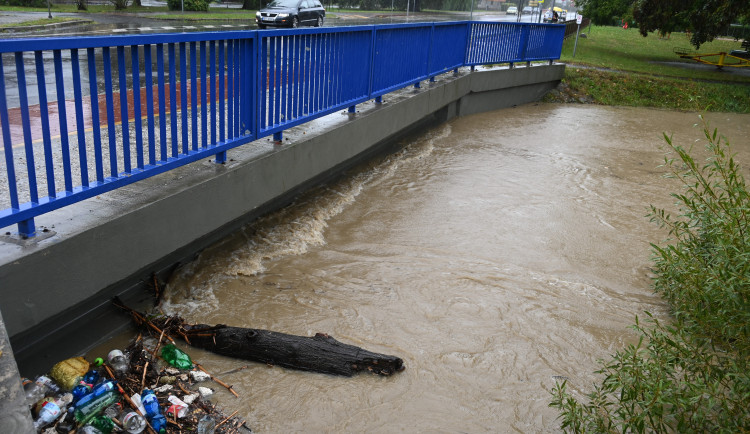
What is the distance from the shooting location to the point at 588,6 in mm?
27703

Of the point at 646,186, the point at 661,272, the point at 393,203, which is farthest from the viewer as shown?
the point at 646,186

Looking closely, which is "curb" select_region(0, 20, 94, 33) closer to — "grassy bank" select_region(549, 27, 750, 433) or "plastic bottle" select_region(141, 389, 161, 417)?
"plastic bottle" select_region(141, 389, 161, 417)

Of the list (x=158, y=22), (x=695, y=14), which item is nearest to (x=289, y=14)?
(x=158, y=22)

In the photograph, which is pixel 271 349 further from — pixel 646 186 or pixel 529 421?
pixel 646 186

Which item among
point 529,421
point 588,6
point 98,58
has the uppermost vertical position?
point 588,6

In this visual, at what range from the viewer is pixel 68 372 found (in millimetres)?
3969

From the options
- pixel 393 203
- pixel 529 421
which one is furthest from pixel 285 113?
pixel 529 421

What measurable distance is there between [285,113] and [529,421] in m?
3.89

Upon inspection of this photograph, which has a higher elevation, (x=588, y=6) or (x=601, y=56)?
(x=588, y=6)

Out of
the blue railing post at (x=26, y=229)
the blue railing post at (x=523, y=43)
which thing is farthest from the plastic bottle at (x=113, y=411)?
the blue railing post at (x=523, y=43)

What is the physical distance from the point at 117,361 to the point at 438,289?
2902 millimetres

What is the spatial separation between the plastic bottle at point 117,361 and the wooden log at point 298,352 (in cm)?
59

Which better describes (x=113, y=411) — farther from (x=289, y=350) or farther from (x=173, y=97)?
(x=173, y=97)

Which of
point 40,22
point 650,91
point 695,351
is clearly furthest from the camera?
point 40,22
